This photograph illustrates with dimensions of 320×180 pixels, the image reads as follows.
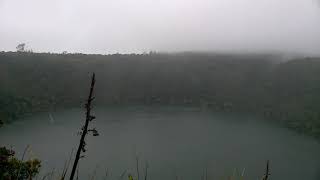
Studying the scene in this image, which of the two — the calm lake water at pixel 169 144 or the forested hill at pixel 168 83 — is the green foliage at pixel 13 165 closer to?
the calm lake water at pixel 169 144

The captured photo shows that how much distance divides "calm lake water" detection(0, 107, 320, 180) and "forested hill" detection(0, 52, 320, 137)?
13.0m

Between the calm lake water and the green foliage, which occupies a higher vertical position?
the green foliage

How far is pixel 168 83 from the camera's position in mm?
136625

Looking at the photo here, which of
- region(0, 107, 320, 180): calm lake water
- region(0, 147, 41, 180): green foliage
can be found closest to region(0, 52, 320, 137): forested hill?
region(0, 107, 320, 180): calm lake water

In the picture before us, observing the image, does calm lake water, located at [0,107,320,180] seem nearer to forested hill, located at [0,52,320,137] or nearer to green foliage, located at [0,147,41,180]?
forested hill, located at [0,52,320,137]

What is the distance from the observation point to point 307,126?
9375 cm

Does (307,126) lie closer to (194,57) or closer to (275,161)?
(275,161)

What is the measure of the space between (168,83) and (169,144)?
7170 cm

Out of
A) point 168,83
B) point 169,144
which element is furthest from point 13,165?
point 168,83

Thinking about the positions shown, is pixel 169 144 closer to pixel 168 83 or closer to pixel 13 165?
pixel 13 165

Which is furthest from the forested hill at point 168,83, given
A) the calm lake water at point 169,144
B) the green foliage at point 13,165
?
the green foliage at point 13,165

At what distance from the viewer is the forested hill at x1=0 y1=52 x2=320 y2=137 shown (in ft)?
361

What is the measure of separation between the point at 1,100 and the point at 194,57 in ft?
277

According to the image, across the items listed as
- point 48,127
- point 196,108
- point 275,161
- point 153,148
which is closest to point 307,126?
point 196,108
